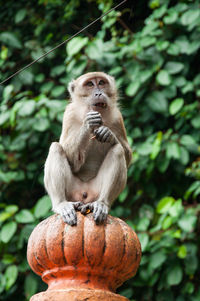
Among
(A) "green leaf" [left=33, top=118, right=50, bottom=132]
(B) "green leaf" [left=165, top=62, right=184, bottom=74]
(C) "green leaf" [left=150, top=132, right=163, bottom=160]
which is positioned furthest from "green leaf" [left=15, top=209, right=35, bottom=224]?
(B) "green leaf" [left=165, top=62, right=184, bottom=74]

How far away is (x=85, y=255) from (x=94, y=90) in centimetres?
212

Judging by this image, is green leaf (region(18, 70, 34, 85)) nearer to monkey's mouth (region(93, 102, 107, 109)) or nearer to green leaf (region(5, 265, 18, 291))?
green leaf (region(5, 265, 18, 291))

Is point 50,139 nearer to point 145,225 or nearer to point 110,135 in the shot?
point 145,225

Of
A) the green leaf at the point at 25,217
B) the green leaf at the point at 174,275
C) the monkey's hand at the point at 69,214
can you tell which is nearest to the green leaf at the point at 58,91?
the green leaf at the point at 25,217

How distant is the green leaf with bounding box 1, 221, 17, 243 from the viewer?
632 cm

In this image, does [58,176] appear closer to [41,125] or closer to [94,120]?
[94,120]

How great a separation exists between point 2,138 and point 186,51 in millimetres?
3248

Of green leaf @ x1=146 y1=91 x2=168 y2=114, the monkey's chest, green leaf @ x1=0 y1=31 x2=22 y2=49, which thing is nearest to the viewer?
the monkey's chest

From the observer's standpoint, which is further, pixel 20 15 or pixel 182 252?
pixel 20 15

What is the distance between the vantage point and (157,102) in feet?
22.6

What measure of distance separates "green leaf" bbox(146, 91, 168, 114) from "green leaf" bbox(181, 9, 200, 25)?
3.60ft

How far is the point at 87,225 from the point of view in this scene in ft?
10.5

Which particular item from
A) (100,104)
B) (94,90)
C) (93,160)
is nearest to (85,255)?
(93,160)

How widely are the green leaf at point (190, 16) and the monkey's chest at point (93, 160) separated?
306 centimetres
